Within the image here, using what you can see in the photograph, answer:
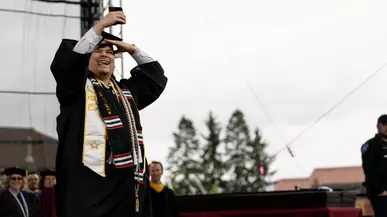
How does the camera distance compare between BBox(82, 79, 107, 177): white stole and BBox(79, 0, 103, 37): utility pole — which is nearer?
BBox(82, 79, 107, 177): white stole

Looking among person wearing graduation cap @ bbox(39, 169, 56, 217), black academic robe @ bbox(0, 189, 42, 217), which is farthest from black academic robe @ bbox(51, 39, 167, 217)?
person wearing graduation cap @ bbox(39, 169, 56, 217)

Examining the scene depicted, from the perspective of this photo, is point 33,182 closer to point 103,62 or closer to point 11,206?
point 11,206

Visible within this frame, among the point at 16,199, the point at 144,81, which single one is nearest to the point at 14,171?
the point at 16,199

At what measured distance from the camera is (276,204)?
7828 millimetres

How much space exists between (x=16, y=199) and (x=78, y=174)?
15.1 feet

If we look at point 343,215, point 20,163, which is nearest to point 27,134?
point 20,163

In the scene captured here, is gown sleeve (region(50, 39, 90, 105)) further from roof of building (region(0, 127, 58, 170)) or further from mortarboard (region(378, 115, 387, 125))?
roof of building (region(0, 127, 58, 170))

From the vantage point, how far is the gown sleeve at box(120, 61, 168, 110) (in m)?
3.67

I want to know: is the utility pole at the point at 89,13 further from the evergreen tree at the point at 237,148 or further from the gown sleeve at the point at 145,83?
the evergreen tree at the point at 237,148

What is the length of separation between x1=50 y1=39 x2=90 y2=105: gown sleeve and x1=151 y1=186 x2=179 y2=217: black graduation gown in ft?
15.1

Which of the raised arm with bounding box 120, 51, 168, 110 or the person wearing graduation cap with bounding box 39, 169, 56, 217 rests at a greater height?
the raised arm with bounding box 120, 51, 168, 110

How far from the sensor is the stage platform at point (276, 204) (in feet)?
24.5

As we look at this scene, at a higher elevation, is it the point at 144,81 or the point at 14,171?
the point at 144,81

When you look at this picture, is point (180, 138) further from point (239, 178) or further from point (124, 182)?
point (124, 182)
